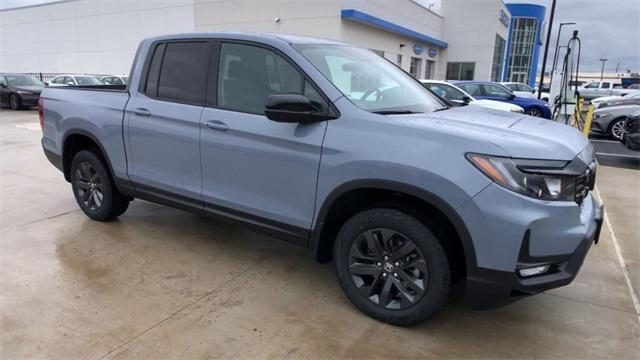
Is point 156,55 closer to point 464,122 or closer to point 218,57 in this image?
point 218,57

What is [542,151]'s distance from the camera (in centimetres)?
254

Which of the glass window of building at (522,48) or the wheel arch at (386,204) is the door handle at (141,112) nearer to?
the wheel arch at (386,204)

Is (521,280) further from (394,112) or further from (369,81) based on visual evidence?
(369,81)

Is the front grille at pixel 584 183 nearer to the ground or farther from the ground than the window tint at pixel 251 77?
nearer to the ground

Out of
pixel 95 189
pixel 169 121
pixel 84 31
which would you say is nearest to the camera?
pixel 169 121

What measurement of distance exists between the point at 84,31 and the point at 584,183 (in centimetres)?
3662

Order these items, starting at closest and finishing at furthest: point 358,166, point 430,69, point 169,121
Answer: point 358,166 → point 169,121 → point 430,69

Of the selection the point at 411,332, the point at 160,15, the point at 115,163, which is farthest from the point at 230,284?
the point at 160,15

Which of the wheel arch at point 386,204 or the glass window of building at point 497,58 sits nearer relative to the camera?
the wheel arch at point 386,204

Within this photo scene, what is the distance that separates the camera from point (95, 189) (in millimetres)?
4789

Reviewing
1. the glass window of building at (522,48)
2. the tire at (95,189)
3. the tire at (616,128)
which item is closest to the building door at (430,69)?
the glass window of building at (522,48)

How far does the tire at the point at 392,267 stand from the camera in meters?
2.78

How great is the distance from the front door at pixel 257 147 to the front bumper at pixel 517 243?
113 cm

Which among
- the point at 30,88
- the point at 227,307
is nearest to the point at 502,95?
the point at 227,307
